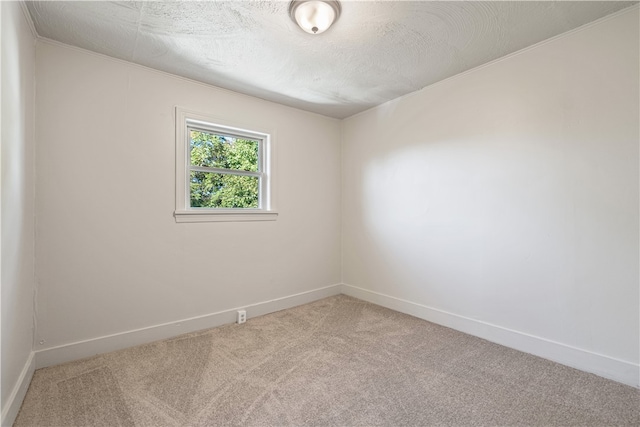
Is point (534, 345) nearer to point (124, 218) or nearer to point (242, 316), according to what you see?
point (242, 316)

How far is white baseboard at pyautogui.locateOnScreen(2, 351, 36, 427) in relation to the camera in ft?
4.88

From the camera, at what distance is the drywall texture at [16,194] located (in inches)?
58.5

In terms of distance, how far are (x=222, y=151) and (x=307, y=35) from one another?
1.49 meters

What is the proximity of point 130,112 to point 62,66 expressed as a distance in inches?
19.5

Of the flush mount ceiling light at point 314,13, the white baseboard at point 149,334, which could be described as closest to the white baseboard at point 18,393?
the white baseboard at point 149,334

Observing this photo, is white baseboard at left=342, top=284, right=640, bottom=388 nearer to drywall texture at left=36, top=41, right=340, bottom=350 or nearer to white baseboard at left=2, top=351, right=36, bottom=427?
drywall texture at left=36, top=41, right=340, bottom=350

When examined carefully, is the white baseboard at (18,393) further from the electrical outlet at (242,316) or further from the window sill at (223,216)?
the electrical outlet at (242,316)

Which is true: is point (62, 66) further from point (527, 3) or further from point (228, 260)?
point (527, 3)

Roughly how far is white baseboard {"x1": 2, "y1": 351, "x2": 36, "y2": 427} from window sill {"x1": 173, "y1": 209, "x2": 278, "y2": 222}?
53.5 inches

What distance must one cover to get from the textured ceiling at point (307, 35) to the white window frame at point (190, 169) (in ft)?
1.32

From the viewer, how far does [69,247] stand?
2.21 m

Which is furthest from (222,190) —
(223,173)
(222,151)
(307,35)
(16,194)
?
(307,35)

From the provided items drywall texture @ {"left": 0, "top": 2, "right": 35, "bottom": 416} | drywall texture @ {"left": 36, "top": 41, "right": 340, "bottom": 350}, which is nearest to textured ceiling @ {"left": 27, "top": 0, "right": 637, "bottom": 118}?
drywall texture @ {"left": 36, "top": 41, "right": 340, "bottom": 350}

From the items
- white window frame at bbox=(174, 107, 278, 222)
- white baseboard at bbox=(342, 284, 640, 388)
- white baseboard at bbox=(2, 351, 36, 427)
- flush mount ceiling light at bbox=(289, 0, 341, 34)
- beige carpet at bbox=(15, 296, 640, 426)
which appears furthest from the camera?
white window frame at bbox=(174, 107, 278, 222)
